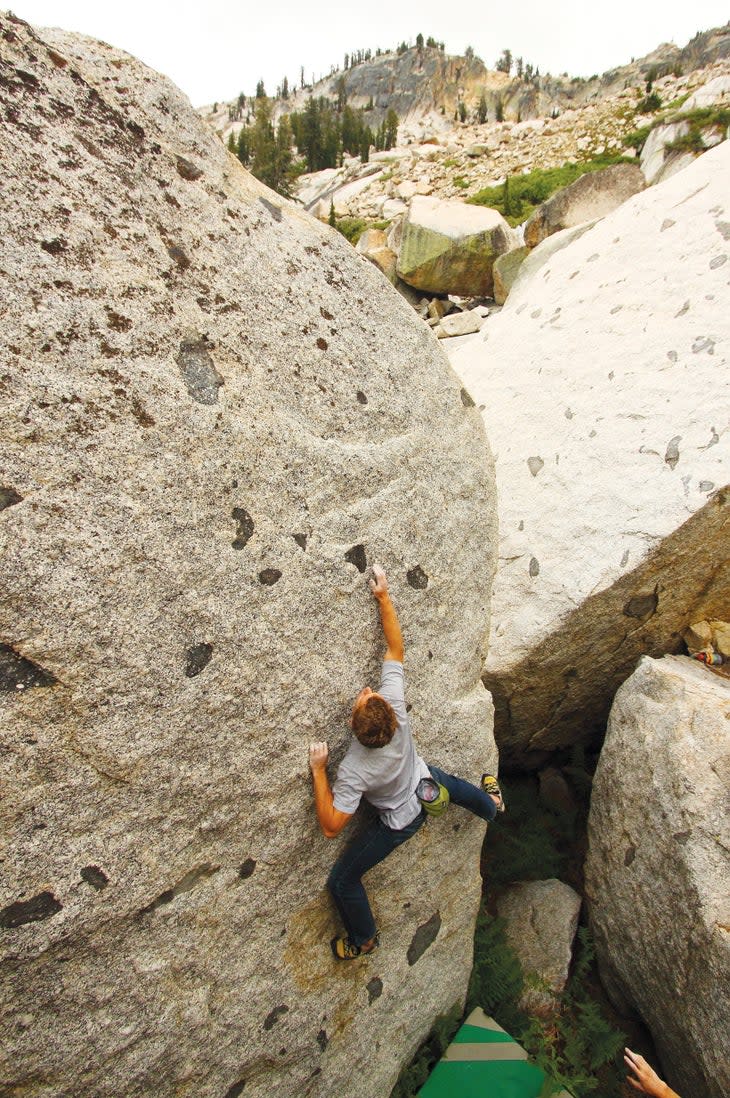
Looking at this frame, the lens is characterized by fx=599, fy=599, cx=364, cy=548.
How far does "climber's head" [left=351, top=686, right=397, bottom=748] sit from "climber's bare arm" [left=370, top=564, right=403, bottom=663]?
421 millimetres

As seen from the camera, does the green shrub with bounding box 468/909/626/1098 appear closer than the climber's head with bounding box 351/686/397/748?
No

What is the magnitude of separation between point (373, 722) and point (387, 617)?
2.45 feet

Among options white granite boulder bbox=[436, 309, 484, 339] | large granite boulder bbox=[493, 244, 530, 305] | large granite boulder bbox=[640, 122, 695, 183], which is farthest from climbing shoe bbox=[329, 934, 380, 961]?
large granite boulder bbox=[640, 122, 695, 183]

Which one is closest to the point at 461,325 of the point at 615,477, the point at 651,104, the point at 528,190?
the point at 615,477

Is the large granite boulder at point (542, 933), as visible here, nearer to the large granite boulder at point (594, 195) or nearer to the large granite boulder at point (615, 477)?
the large granite boulder at point (615, 477)

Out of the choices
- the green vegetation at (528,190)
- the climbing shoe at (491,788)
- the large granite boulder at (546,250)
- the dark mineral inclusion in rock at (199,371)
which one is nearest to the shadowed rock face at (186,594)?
the dark mineral inclusion in rock at (199,371)

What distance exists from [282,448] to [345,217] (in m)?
42.5

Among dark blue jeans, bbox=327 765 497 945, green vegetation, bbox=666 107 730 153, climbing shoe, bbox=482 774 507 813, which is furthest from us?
green vegetation, bbox=666 107 730 153

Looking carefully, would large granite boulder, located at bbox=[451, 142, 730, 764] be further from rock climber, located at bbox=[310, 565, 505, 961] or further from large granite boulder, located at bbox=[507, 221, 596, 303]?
large granite boulder, located at bbox=[507, 221, 596, 303]

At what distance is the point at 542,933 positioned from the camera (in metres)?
5.76

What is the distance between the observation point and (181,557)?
3369mm

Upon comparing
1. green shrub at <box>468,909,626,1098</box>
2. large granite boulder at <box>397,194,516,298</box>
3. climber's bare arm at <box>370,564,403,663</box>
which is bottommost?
green shrub at <box>468,909,626,1098</box>

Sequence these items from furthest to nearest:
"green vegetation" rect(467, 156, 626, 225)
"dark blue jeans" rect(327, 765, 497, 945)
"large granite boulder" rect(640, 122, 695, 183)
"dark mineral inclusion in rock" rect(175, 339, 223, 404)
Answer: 1. "green vegetation" rect(467, 156, 626, 225)
2. "large granite boulder" rect(640, 122, 695, 183)
3. "dark blue jeans" rect(327, 765, 497, 945)
4. "dark mineral inclusion in rock" rect(175, 339, 223, 404)

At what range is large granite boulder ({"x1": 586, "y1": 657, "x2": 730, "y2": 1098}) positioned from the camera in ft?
14.1
